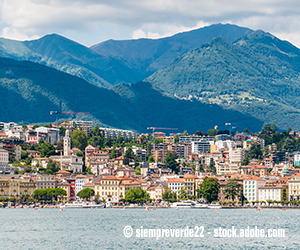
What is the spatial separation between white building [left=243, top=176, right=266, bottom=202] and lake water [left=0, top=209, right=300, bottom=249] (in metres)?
45.2

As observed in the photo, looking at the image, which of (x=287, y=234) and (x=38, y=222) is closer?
(x=287, y=234)

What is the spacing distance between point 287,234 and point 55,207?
281ft

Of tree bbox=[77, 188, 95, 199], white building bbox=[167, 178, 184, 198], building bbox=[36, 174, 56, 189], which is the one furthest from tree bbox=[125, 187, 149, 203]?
building bbox=[36, 174, 56, 189]

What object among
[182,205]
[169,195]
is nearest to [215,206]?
[182,205]

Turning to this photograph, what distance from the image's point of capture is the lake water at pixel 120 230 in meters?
86.2

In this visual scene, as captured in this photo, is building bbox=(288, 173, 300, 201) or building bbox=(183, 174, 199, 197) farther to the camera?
building bbox=(183, 174, 199, 197)

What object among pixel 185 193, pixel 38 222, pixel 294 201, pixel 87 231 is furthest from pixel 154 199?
pixel 87 231

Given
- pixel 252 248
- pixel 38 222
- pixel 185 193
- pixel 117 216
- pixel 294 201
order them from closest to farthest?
pixel 252 248, pixel 38 222, pixel 117 216, pixel 294 201, pixel 185 193

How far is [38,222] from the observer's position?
401ft

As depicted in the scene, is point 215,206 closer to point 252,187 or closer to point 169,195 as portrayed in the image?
point 169,195

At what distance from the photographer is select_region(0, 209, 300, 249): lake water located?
8619cm

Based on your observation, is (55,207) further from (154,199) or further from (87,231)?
(87,231)

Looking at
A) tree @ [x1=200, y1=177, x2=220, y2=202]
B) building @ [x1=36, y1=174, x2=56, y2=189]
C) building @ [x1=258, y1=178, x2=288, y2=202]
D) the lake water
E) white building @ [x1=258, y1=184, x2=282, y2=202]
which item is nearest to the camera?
the lake water

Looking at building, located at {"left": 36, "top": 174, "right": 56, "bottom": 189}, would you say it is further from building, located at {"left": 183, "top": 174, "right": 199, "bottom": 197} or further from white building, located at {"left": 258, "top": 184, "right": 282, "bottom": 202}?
white building, located at {"left": 258, "top": 184, "right": 282, "bottom": 202}
